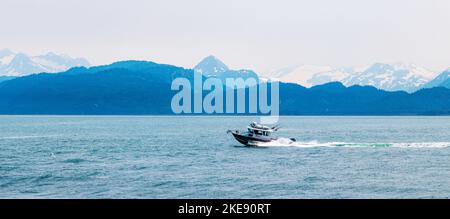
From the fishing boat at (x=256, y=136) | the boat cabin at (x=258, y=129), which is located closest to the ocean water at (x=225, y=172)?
the fishing boat at (x=256, y=136)

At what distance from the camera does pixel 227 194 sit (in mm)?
47688

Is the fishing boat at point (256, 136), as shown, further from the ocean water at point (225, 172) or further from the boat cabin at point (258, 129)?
the ocean water at point (225, 172)

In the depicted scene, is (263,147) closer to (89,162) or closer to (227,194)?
(89,162)

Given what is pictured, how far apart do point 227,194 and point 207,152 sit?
4103 cm

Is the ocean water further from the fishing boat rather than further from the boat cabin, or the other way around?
the boat cabin

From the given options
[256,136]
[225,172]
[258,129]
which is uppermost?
[258,129]

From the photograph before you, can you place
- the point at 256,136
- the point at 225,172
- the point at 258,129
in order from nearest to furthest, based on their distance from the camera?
the point at 225,172
the point at 256,136
the point at 258,129

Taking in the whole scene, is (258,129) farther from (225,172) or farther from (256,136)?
(225,172)

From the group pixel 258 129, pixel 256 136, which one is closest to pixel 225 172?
pixel 256 136

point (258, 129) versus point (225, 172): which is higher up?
point (258, 129)

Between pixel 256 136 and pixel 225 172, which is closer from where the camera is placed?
pixel 225 172
